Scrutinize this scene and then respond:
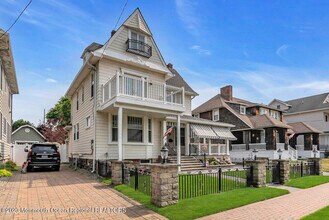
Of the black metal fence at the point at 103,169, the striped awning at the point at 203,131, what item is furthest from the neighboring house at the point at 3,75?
the striped awning at the point at 203,131

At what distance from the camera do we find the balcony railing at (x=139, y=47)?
16453 mm

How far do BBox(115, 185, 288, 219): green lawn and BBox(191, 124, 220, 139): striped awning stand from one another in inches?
406

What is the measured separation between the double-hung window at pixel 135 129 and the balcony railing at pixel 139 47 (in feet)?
13.8

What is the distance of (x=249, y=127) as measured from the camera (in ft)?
98.5

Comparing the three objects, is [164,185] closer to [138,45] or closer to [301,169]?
[301,169]

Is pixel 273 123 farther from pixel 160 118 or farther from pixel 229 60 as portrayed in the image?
pixel 160 118

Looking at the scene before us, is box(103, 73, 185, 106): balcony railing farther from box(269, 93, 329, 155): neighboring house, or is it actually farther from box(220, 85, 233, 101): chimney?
box(269, 93, 329, 155): neighboring house

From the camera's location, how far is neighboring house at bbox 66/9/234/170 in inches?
563

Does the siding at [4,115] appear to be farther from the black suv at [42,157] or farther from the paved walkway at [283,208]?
the paved walkway at [283,208]

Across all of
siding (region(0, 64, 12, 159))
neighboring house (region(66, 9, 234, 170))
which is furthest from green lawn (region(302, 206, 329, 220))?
siding (region(0, 64, 12, 159))

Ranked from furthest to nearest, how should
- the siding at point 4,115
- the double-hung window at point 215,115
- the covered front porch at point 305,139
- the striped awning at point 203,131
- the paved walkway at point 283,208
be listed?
the covered front porch at point 305,139 < the double-hung window at point 215,115 < the striped awning at point 203,131 < the siding at point 4,115 < the paved walkway at point 283,208

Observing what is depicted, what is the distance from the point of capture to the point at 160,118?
17.6m

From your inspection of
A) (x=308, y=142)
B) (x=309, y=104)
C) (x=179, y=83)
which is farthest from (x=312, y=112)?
(x=179, y=83)

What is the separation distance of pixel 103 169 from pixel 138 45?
814cm
